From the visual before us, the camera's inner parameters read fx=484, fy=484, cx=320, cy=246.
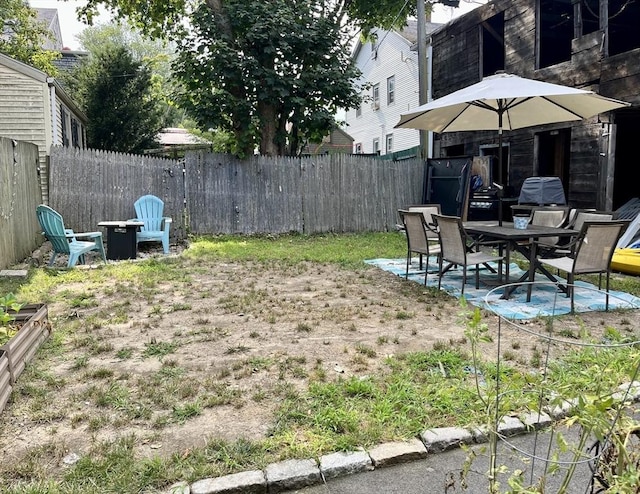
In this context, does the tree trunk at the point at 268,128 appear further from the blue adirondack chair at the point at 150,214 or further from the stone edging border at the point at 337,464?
the stone edging border at the point at 337,464

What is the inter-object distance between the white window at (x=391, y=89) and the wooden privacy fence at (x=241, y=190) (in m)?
9.11

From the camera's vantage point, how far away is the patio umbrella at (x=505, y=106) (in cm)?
488

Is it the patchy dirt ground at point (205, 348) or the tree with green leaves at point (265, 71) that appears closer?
the patchy dirt ground at point (205, 348)

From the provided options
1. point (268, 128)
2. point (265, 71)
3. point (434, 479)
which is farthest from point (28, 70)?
point (434, 479)

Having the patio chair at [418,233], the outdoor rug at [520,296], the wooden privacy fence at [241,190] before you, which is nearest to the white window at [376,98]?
the wooden privacy fence at [241,190]

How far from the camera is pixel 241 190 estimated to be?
9.82 metres

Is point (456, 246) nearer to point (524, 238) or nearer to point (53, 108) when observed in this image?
point (524, 238)

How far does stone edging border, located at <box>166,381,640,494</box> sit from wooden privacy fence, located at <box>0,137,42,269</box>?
5.12 metres

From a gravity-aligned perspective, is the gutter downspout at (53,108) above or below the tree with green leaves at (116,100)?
below

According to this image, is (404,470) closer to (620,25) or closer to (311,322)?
(311,322)

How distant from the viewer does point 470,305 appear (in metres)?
4.63

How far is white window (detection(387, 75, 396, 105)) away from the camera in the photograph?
19.0m

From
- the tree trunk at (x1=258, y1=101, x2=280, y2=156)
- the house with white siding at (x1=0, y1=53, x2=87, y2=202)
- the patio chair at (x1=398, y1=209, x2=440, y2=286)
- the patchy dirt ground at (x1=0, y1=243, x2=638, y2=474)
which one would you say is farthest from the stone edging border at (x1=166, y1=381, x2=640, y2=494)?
the house with white siding at (x1=0, y1=53, x2=87, y2=202)

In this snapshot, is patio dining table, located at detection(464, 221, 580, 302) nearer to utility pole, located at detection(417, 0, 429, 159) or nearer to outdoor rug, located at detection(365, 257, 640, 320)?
outdoor rug, located at detection(365, 257, 640, 320)
